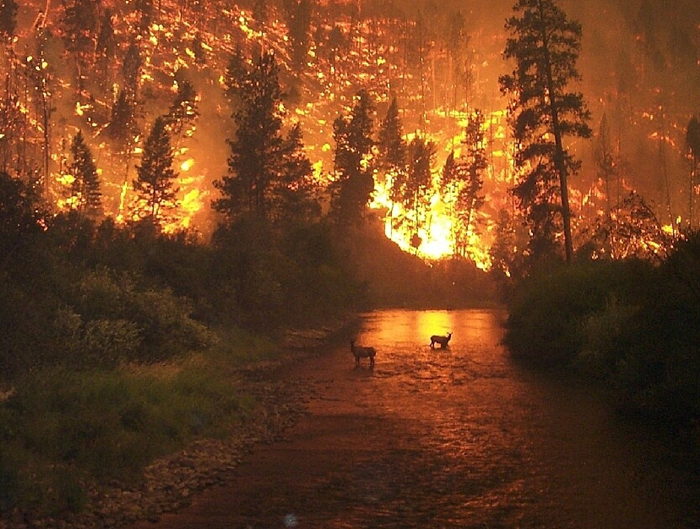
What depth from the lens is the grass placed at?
10.3 metres

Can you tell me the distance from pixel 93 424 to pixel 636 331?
15068mm

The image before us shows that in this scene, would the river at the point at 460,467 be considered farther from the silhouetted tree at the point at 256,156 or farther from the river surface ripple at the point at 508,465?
the silhouetted tree at the point at 256,156

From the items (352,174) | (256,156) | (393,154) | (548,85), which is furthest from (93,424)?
(393,154)

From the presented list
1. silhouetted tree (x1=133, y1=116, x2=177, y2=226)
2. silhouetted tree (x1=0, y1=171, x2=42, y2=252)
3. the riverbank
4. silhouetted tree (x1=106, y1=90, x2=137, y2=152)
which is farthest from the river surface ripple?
silhouetted tree (x1=106, y1=90, x2=137, y2=152)

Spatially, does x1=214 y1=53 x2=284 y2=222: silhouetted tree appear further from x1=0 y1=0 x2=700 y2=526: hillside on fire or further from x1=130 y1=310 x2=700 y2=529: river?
x1=130 y1=310 x2=700 y2=529: river

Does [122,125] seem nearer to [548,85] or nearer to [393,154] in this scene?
[393,154]

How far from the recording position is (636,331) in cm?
1792

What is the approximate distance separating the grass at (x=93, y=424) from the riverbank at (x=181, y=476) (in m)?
0.23

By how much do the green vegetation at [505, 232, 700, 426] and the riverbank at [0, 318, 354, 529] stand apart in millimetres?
10137

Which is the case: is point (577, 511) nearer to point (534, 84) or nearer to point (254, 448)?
point (254, 448)

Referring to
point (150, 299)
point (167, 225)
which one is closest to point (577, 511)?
point (150, 299)

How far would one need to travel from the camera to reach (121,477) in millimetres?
11805

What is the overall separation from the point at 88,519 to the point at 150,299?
14.1m

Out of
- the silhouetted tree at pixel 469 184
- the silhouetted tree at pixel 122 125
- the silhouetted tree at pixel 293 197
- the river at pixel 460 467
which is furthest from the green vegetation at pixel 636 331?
the silhouetted tree at pixel 469 184
